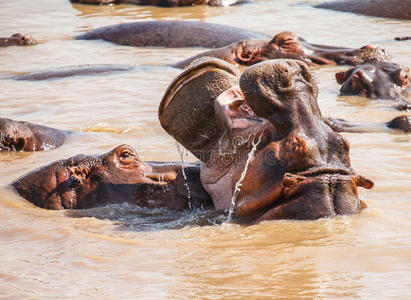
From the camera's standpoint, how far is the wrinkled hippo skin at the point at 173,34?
37.0ft

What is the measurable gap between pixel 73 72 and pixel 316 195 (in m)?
6.84

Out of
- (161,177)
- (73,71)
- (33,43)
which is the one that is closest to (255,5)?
(33,43)

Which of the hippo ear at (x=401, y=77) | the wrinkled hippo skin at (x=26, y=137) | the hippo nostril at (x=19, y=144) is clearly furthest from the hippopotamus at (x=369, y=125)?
the hippo nostril at (x=19, y=144)

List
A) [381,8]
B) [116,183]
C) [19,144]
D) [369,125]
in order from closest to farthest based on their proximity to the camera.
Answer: [116,183] → [19,144] → [369,125] → [381,8]

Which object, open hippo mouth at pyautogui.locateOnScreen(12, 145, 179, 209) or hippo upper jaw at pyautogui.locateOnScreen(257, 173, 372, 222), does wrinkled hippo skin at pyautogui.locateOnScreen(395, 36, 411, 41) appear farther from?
hippo upper jaw at pyautogui.locateOnScreen(257, 173, 372, 222)

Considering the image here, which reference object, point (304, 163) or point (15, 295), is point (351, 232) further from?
point (15, 295)

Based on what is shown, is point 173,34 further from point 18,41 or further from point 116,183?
point 116,183

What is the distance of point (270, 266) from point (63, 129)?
4152 millimetres

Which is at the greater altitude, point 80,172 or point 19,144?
point 80,172

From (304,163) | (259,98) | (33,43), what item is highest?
(259,98)

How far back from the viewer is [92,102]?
26.6ft

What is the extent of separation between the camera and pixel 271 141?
324 cm

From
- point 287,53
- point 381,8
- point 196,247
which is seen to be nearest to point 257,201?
point 196,247

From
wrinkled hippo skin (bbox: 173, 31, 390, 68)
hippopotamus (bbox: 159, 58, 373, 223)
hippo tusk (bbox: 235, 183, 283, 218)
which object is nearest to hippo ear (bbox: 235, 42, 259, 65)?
wrinkled hippo skin (bbox: 173, 31, 390, 68)
